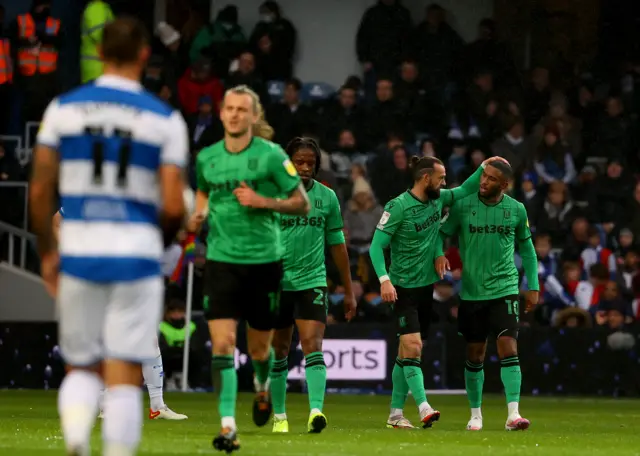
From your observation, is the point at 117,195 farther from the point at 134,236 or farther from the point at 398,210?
the point at 398,210

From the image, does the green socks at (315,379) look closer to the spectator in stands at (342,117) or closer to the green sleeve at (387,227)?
the green sleeve at (387,227)

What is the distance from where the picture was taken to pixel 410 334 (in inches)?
547

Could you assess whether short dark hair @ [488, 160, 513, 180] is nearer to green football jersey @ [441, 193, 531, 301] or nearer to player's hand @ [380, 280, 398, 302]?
green football jersey @ [441, 193, 531, 301]

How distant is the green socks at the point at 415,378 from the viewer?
13641mm

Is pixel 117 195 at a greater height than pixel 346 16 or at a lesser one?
lesser

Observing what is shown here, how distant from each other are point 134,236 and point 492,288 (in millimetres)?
7300

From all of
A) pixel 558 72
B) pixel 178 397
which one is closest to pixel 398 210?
pixel 178 397

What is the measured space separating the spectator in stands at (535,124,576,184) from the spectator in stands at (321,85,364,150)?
2.82 m

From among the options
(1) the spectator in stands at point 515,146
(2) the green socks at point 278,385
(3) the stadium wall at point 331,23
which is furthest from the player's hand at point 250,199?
(3) the stadium wall at point 331,23

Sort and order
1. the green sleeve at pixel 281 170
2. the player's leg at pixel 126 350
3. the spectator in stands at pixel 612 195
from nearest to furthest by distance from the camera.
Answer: the player's leg at pixel 126 350
the green sleeve at pixel 281 170
the spectator in stands at pixel 612 195

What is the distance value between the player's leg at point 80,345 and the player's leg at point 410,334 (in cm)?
696

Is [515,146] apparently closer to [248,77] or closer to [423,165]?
[248,77]

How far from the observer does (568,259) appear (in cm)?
2244

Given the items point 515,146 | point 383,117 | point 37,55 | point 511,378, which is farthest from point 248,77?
point 511,378
